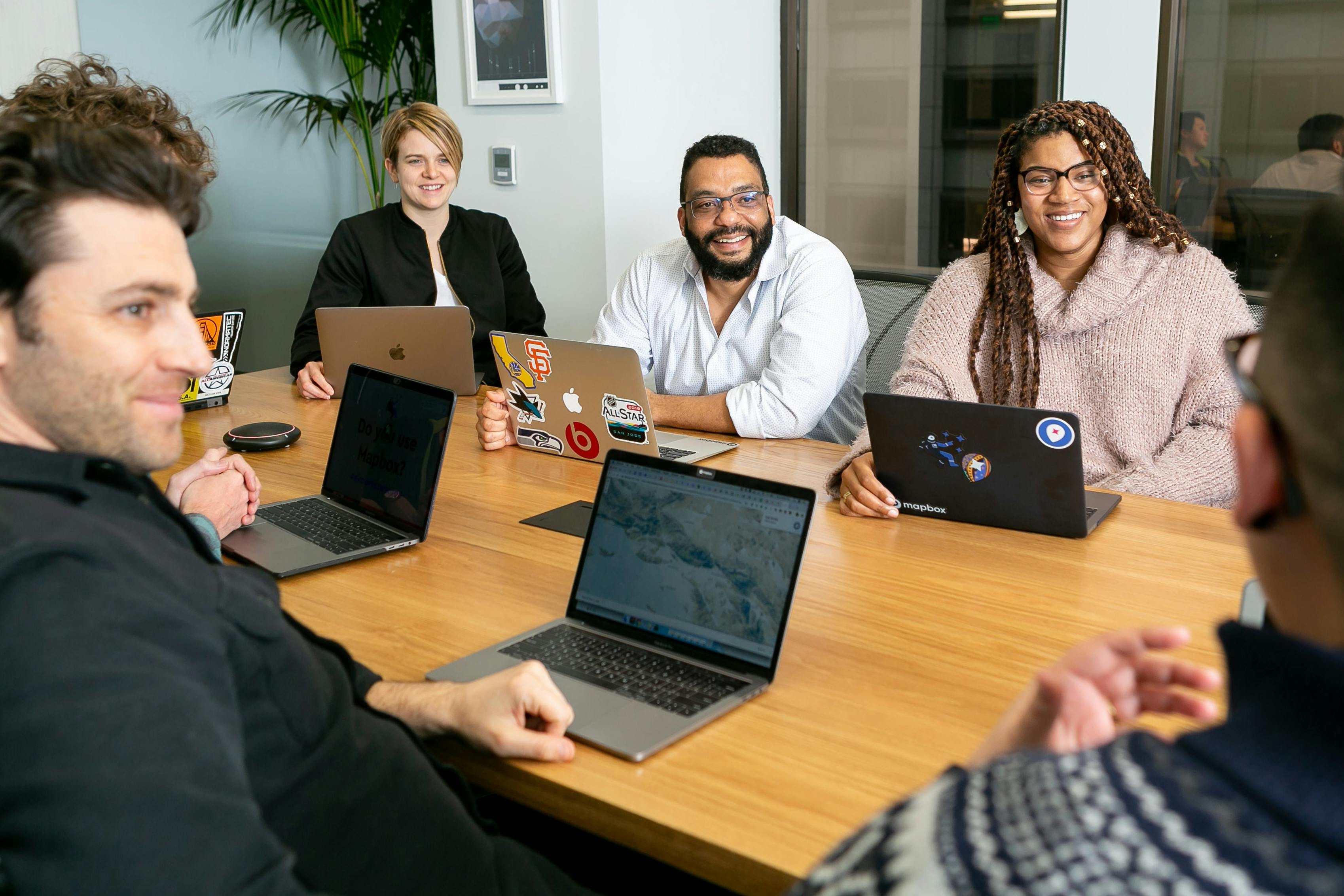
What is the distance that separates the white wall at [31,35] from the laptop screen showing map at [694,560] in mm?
3530

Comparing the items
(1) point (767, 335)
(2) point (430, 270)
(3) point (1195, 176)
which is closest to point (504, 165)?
(2) point (430, 270)

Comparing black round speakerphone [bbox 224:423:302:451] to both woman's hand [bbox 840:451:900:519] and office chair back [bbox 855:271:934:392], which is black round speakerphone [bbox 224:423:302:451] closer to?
woman's hand [bbox 840:451:900:519]

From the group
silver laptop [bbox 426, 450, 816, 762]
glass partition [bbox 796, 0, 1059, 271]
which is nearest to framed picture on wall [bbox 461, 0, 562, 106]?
glass partition [bbox 796, 0, 1059, 271]

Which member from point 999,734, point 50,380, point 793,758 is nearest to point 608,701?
point 793,758

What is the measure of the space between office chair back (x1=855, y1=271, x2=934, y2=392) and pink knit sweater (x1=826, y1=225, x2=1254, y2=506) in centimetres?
53

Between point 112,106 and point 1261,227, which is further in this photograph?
point 1261,227

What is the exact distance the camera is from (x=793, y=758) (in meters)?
1.09

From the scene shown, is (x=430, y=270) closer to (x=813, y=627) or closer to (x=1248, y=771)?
(x=813, y=627)

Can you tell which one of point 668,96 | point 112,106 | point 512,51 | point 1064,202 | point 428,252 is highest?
point 512,51

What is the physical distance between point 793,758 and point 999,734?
0.30 m

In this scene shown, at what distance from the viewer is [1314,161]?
3137 millimetres

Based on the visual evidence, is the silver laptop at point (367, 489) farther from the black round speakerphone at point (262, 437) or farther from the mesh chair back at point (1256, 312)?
the mesh chair back at point (1256, 312)

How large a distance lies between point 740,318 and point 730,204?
27cm

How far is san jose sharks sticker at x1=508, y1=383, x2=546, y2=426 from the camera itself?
220 cm
